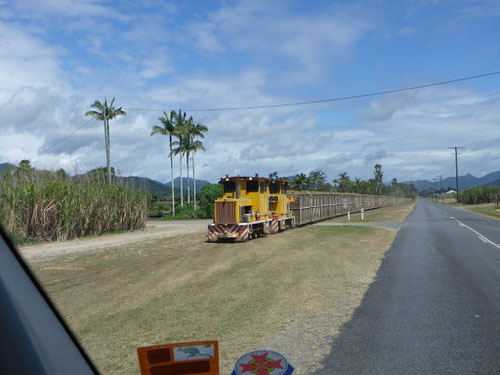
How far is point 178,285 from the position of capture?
9.69m

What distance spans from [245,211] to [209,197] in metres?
23.5

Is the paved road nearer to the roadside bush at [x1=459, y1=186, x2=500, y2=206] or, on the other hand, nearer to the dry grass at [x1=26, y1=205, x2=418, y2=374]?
the dry grass at [x1=26, y1=205, x2=418, y2=374]

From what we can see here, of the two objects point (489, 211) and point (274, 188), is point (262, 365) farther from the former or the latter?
point (489, 211)

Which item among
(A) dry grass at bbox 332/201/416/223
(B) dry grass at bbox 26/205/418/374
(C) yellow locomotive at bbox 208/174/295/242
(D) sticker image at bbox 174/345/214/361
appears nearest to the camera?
(D) sticker image at bbox 174/345/214/361

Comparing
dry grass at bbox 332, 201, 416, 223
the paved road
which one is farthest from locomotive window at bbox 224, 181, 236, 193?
dry grass at bbox 332, 201, 416, 223

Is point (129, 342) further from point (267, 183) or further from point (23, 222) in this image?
point (267, 183)

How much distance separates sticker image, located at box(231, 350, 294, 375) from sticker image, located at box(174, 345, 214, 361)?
180 mm

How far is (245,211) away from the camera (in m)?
20.1

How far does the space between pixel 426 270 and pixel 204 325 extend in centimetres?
710

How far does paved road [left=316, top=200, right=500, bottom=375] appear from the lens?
492 cm

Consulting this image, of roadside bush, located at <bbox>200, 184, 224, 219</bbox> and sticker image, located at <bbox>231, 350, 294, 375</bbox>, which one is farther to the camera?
roadside bush, located at <bbox>200, 184, 224, 219</bbox>

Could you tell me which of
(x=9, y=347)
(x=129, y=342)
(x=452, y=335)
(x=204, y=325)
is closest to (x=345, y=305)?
(x=452, y=335)

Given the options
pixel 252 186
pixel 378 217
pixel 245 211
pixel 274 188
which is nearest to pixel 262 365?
pixel 245 211

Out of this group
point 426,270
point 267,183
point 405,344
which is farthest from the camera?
point 267,183
